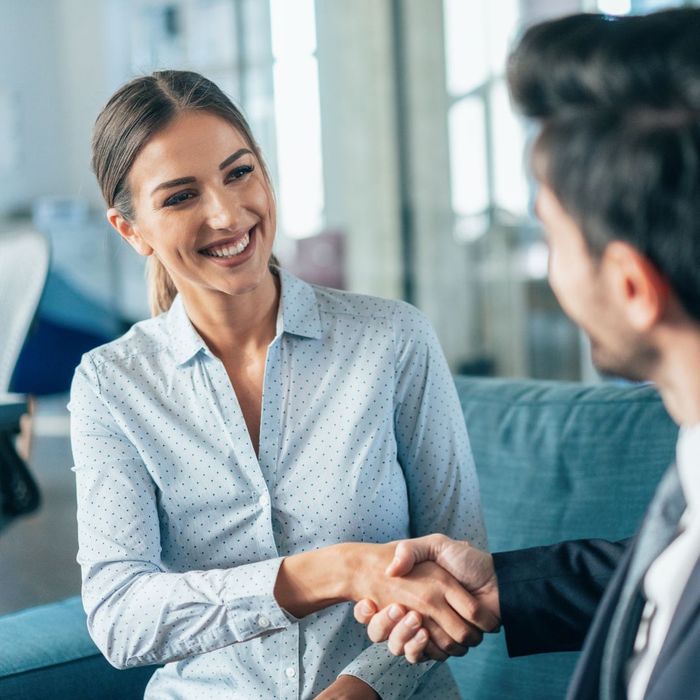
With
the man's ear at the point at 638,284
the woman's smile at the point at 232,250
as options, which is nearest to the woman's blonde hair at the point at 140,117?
the woman's smile at the point at 232,250

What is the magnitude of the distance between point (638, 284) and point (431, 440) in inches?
25.3

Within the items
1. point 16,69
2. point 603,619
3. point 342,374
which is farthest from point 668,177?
point 16,69

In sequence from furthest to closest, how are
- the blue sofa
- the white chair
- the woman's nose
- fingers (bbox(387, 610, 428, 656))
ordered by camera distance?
the white chair < the blue sofa < the woman's nose < fingers (bbox(387, 610, 428, 656))

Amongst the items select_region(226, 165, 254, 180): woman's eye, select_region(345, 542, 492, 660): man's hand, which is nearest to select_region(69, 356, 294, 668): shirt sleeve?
select_region(345, 542, 492, 660): man's hand

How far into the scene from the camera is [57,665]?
158 centimetres

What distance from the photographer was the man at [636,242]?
2.71ft

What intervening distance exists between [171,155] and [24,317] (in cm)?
125

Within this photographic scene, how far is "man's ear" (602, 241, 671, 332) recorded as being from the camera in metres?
0.85

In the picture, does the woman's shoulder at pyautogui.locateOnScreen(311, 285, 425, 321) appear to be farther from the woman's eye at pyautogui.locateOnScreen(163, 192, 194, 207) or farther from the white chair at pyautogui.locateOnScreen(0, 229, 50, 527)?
the white chair at pyautogui.locateOnScreen(0, 229, 50, 527)

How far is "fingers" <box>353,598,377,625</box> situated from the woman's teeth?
498mm

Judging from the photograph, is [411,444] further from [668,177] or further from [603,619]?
[668,177]

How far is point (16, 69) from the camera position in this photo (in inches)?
316

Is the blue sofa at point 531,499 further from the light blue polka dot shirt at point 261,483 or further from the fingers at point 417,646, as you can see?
the fingers at point 417,646

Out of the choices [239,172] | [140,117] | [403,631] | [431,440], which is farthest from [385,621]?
[140,117]
